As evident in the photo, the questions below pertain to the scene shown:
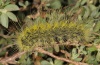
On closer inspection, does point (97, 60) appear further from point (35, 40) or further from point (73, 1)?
point (73, 1)

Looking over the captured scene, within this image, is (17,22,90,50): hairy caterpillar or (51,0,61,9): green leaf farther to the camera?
(51,0,61,9): green leaf

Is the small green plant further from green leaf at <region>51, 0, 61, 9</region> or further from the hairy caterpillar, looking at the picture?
green leaf at <region>51, 0, 61, 9</region>

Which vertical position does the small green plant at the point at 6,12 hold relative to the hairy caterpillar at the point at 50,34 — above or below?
above

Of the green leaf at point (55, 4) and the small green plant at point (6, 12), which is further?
the green leaf at point (55, 4)

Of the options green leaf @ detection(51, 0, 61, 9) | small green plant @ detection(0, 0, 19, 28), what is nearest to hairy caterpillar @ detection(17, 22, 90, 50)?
small green plant @ detection(0, 0, 19, 28)

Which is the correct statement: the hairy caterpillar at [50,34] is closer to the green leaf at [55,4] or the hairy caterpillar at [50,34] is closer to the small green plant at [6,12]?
the small green plant at [6,12]

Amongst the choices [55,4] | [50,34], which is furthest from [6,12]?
[55,4]

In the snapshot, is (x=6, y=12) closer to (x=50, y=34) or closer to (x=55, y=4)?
(x=50, y=34)

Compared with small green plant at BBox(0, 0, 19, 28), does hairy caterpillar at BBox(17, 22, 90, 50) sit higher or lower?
lower

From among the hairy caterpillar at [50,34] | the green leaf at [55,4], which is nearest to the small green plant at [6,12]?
the hairy caterpillar at [50,34]
